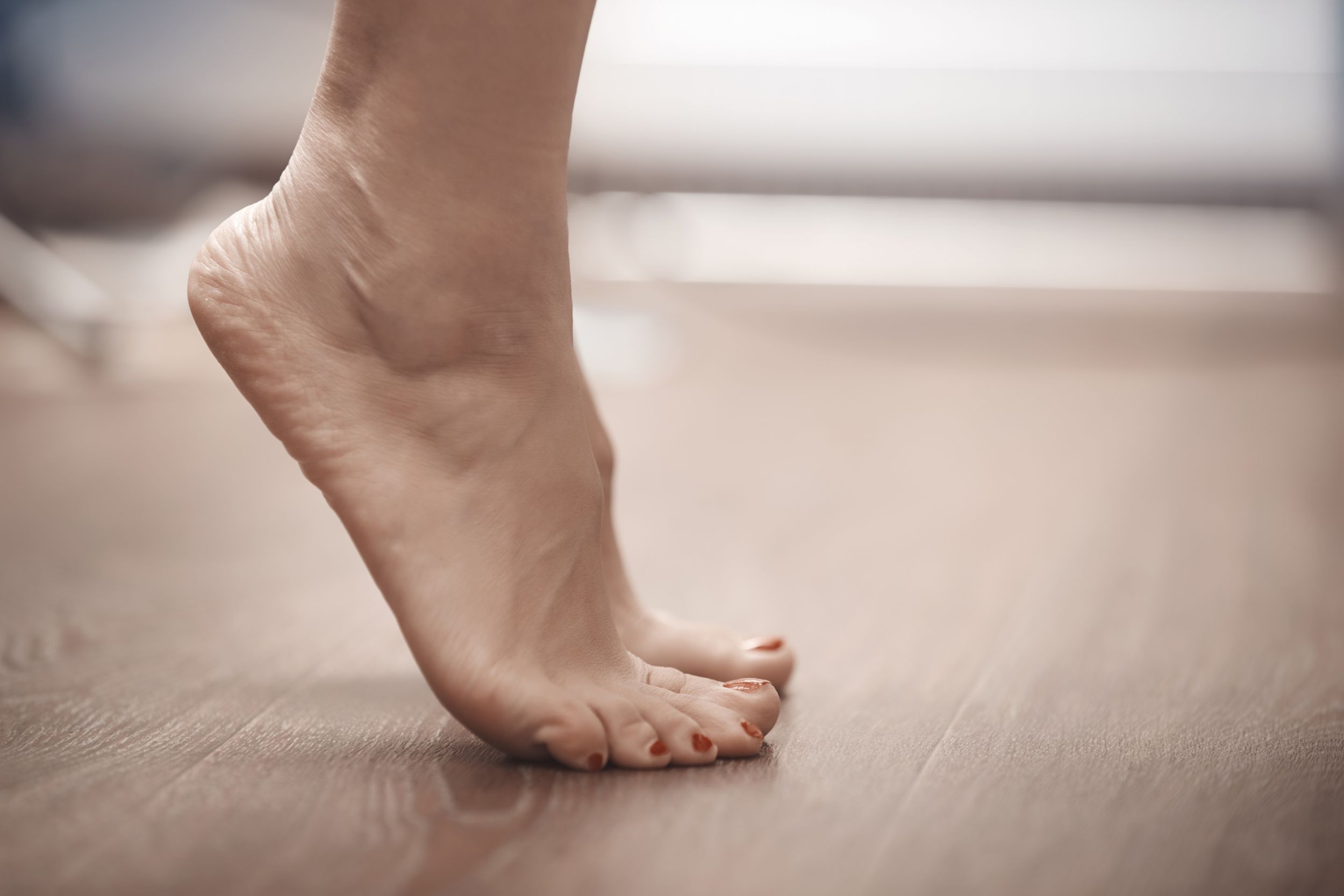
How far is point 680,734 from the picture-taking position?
496 millimetres

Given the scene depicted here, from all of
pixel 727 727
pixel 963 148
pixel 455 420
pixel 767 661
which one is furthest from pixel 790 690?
pixel 963 148

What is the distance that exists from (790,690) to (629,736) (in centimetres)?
17

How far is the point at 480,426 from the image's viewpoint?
54cm

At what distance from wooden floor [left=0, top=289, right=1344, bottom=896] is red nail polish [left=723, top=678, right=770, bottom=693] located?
0.03 metres

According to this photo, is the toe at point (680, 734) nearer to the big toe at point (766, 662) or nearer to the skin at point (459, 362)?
the skin at point (459, 362)

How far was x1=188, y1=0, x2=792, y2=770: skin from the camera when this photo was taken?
0.49 meters

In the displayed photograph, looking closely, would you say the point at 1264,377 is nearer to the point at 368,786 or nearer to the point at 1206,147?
the point at 1206,147

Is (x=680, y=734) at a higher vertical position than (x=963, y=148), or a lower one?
lower

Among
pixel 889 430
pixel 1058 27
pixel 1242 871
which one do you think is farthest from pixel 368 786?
pixel 1058 27

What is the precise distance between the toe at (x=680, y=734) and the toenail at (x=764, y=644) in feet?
0.42

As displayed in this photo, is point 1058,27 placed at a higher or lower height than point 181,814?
higher

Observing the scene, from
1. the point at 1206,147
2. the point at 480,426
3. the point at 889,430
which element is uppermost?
the point at 1206,147

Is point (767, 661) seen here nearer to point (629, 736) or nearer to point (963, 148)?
point (629, 736)

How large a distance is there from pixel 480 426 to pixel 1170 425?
1.65m
